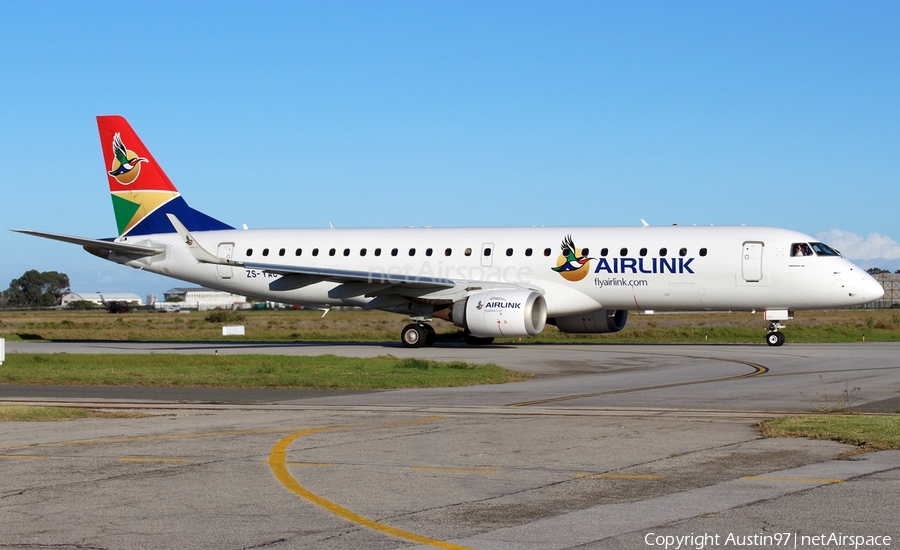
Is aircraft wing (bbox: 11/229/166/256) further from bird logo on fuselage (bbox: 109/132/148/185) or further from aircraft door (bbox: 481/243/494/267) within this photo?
aircraft door (bbox: 481/243/494/267)

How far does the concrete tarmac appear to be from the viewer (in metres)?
7.06

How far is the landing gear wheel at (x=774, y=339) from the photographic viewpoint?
1205 inches

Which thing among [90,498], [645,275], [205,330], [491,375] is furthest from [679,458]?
[205,330]

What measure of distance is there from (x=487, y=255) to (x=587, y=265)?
345cm

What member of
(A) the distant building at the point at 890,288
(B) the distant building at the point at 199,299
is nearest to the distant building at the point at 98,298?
(B) the distant building at the point at 199,299

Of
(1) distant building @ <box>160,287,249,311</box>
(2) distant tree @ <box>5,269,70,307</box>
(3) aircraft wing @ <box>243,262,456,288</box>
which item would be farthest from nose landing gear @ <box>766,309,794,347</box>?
(2) distant tree @ <box>5,269,70,307</box>

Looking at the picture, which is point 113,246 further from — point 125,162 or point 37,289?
point 37,289

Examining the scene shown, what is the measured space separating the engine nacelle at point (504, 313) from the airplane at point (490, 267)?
41 mm

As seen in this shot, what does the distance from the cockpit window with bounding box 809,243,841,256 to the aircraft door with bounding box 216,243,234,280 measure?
19585mm

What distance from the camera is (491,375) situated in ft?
70.0

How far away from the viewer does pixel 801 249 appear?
30031mm

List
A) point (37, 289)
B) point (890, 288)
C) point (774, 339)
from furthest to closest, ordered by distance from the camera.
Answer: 1. point (37, 289)
2. point (890, 288)
3. point (774, 339)

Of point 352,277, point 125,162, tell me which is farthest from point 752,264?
point 125,162

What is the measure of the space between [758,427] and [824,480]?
3.74m
